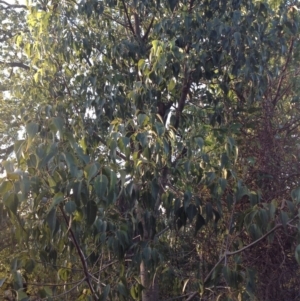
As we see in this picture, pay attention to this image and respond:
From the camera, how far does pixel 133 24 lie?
534 cm

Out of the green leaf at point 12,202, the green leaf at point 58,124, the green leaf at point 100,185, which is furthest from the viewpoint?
the green leaf at point 58,124

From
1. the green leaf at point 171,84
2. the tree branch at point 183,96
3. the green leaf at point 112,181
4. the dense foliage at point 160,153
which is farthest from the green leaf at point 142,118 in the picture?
the tree branch at point 183,96

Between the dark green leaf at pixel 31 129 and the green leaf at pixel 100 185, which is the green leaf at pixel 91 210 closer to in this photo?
the green leaf at pixel 100 185

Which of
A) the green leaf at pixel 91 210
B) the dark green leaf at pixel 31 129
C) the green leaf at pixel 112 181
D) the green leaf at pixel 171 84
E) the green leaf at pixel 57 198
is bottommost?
the green leaf at pixel 91 210

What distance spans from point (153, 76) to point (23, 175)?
1.80 metres

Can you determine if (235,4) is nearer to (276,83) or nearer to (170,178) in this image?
(276,83)

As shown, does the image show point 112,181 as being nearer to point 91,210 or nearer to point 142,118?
point 91,210

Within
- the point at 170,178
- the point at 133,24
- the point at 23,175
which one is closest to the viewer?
the point at 23,175

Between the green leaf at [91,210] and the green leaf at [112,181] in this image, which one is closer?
the green leaf at [112,181]

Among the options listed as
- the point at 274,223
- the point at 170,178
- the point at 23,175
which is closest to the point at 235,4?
the point at 170,178

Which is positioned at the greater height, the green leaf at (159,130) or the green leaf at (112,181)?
the green leaf at (159,130)

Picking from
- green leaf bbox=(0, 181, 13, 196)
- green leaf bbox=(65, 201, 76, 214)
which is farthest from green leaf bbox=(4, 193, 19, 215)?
green leaf bbox=(65, 201, 76, 214)

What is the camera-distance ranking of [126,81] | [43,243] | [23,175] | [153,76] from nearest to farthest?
[23,175] < [43,243] < [153,76] < [126,81]

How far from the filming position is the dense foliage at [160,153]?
116 inches
